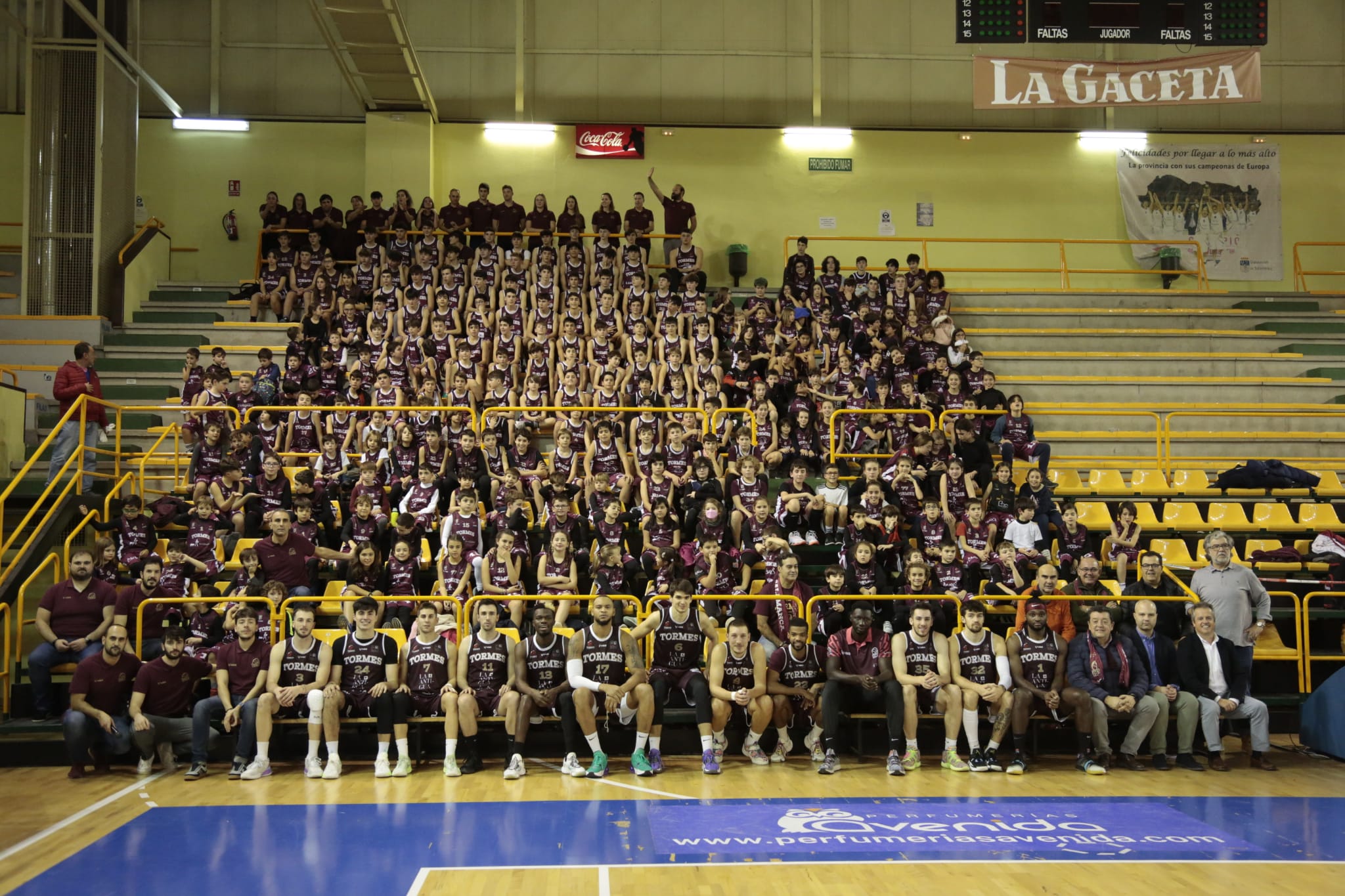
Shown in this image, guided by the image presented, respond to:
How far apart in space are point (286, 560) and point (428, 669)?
2.26m

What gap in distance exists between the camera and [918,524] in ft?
39.3

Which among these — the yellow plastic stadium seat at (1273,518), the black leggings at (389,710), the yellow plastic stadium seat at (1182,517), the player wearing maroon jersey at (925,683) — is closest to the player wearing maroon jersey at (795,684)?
the player wearing maroon jersey at (925,683)

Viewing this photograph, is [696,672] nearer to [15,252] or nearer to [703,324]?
[703,324]

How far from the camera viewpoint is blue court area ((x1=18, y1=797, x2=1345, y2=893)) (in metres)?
6.67

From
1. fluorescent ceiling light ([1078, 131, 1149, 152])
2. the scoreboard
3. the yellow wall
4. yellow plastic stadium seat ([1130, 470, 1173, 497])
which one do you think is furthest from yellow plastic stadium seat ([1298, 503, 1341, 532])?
Result: fluorescent ceiling light ([1078, 131, 1149, 152])

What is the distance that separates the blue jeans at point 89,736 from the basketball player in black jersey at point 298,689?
3.56 ft

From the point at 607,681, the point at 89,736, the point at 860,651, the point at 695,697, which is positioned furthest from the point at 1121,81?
the point at 89,736

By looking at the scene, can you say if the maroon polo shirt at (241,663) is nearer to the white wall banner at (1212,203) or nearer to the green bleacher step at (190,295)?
the green bleacher step at (190,295)

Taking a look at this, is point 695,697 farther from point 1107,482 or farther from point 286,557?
point 1107,482

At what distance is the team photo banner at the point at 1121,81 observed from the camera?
1543 centimetres

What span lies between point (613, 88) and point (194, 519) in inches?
493

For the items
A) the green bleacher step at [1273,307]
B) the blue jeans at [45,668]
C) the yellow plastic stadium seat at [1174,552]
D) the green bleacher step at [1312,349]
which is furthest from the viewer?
the green bleacher step at [1273,307]

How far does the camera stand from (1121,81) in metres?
15.8

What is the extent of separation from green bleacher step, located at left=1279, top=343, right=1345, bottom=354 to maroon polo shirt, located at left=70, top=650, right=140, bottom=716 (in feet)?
56.0
